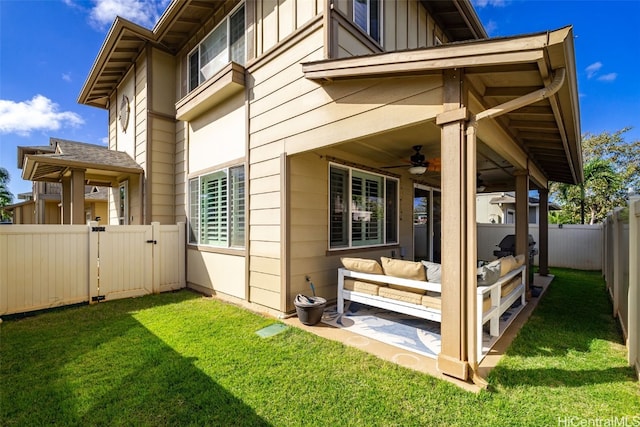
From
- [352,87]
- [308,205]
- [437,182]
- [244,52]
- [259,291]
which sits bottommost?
[259,291]

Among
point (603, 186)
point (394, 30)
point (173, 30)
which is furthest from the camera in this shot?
point (603, 186)

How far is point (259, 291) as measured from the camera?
5.02m

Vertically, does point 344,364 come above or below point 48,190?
below

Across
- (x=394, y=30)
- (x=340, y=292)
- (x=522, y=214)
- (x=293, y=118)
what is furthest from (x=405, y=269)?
(x=394, y=30)

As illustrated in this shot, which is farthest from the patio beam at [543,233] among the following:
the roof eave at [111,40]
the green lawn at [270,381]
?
the roof eave at [111,40]

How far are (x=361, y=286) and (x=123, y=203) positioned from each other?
767 centimetres

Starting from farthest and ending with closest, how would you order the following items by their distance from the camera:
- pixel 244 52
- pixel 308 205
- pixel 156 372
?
pixel 244 52 < pixel 308 205 < pixel 156 372

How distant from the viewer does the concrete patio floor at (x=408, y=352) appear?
2.96 metres

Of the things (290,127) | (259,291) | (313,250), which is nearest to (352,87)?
(290,127)

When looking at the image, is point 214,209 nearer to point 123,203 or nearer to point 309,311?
point 309,311

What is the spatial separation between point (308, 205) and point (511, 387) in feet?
11.2

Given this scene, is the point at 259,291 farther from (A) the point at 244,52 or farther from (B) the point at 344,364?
(A) the point at 244,52

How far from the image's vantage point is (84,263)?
18.2 feet

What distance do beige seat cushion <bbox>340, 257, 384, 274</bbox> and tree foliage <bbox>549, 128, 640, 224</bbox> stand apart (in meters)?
17.2
